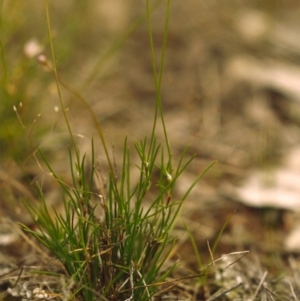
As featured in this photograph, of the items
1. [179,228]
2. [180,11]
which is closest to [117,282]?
[179,228]

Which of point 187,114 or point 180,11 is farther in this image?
point 180,11

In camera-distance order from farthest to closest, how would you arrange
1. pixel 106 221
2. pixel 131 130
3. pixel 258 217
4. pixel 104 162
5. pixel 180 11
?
pixel 180 11
pixel 131 130
pixel 104 162
pixel 258 217
pixel 106 221

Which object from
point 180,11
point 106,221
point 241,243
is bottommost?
point 241,243

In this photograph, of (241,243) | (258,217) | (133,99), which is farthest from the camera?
(133,99)

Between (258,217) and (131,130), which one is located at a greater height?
(131,130)

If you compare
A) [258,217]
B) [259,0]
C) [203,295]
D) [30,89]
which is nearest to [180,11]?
[259,0]

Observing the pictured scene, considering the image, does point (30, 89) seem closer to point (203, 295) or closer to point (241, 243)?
point (241, 243)
